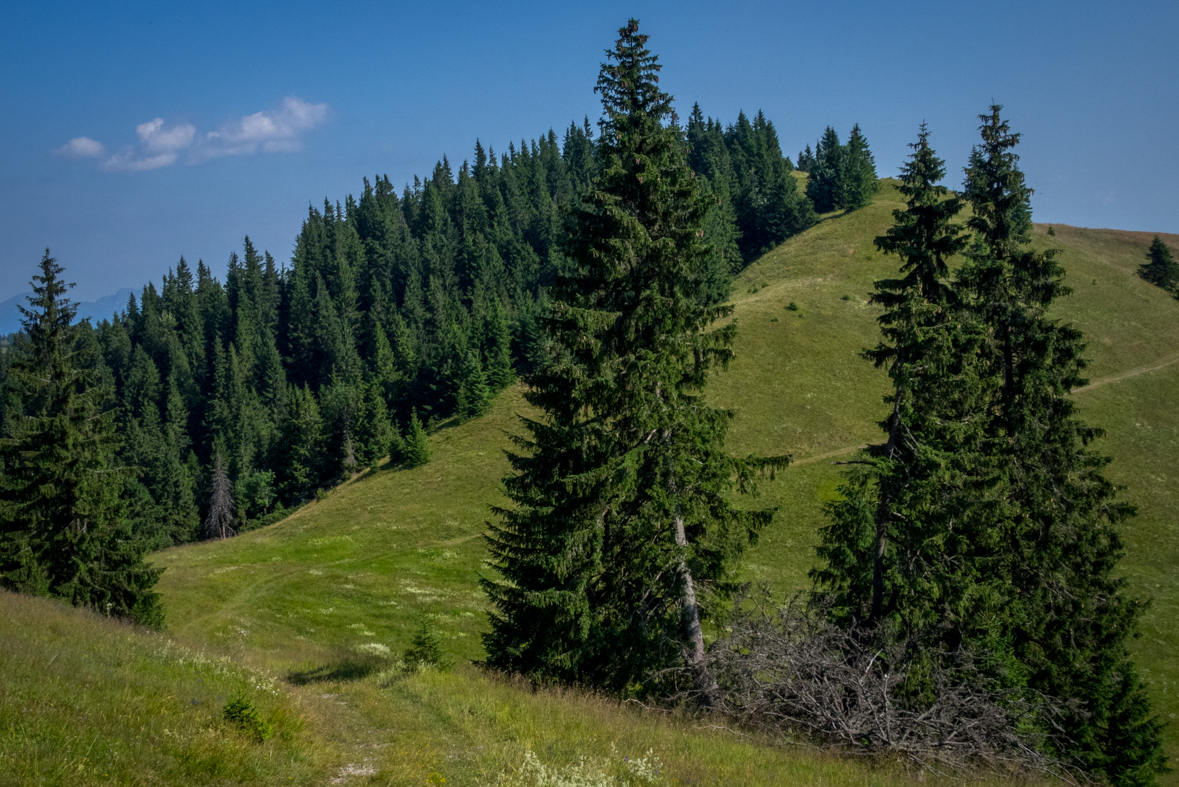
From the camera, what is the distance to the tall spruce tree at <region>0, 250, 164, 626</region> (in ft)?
86.9

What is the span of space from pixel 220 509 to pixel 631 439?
298 feet

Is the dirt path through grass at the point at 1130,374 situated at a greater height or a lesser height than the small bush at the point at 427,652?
greater

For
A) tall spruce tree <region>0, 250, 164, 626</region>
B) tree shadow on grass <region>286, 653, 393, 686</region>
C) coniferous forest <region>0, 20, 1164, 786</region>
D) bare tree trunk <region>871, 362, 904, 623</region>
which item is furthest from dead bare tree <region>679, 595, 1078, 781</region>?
tall spruce tree <region>0, 250, 164, 626</region>

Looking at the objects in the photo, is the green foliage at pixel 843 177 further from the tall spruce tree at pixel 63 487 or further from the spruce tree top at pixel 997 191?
the tall spruce tree at pixel 63 487

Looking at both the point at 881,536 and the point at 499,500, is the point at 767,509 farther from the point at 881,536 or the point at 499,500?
the point at 499,500

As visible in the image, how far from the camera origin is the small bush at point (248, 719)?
25.9 feet

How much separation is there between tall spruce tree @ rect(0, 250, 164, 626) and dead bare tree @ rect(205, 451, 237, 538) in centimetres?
6615

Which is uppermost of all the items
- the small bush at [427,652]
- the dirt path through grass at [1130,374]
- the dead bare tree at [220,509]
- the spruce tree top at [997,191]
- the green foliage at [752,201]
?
the green foliage at [752,201]

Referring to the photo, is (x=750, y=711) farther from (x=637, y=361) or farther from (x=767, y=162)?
(x=767, y=162)

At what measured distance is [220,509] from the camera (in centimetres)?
8800

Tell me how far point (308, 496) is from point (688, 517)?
8629 centimetres

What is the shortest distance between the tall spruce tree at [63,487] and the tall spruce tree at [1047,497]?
33.1 m

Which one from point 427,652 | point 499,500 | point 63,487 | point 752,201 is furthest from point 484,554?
point 752,201

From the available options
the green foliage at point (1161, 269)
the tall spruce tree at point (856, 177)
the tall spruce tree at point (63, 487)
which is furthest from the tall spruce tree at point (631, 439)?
the tall spruce tree at point (856, 177)
